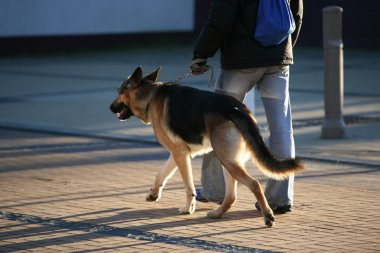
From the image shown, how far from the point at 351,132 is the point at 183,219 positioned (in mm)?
4876

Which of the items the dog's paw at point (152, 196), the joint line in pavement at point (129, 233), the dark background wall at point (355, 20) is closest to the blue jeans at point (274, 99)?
the dog's paw at point (152, 196)

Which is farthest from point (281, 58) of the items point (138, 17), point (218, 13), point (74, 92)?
point (138, 17)

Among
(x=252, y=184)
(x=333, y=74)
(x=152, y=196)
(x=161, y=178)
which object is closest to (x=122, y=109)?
(x=161, y=178)

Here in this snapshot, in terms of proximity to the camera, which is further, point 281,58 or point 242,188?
point 242,188

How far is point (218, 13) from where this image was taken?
22.8 feet

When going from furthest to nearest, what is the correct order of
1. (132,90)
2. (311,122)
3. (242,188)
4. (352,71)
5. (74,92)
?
(352,71), (74,92), (311,122), (242,188), (132,90)

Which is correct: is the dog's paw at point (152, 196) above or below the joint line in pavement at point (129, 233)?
below

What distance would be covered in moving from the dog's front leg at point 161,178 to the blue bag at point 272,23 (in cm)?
124

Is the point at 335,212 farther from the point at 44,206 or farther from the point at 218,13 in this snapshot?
the point at 44,206

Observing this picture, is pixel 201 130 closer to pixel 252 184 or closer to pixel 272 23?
A: pixel 252 184

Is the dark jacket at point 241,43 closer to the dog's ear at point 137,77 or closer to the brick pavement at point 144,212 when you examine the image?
the dog's ear at point 137,77

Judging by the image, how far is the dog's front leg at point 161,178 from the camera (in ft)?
24.8

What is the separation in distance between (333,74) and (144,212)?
4.54 metres

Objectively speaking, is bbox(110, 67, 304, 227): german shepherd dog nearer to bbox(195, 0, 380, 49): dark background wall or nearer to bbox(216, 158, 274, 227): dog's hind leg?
bbox(216, 158, 274, 227): dog's hind leg
